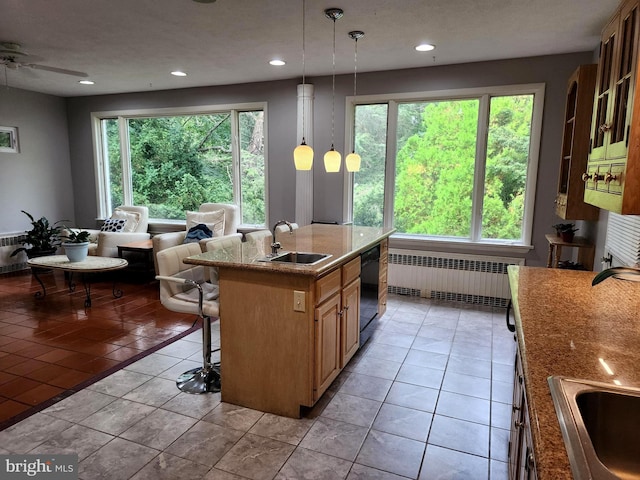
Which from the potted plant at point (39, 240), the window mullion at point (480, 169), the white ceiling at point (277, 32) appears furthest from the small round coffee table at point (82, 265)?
the window mullion at point (480, 169)

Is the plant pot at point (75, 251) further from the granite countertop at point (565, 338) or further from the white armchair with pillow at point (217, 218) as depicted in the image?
the granite countertop at point (565, 338)

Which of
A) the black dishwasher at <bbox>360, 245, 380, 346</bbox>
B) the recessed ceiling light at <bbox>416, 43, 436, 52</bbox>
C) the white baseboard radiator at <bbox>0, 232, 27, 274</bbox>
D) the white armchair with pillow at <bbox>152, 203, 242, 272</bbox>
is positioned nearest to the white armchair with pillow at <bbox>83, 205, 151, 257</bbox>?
the white armchair with pillow at <bbox>152, 203, 242, 272</bbox>

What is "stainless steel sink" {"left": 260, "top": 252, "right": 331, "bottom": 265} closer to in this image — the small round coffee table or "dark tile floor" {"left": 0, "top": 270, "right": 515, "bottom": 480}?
"dark tile floor" {"left": 0, "top": 270, "right": 515, "bottom": 480}

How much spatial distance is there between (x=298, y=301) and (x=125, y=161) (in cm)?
526

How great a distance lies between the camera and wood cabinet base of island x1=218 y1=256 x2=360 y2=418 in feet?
7.63

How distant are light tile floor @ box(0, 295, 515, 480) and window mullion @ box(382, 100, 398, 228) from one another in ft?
7.09

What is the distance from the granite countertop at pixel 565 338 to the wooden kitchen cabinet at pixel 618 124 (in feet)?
1.38

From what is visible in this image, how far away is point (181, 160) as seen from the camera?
6121mm

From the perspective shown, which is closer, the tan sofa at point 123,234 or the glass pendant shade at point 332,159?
the glass pendant shade at point 332,159

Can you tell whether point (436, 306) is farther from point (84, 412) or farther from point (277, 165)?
point (84, 412)

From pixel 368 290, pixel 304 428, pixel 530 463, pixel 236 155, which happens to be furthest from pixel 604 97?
pixel 236 155

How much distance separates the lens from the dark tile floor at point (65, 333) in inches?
110

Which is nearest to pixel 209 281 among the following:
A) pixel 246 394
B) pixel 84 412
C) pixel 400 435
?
pixel 246 394

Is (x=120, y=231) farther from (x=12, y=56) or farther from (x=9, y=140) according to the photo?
(x=12, y=56)
